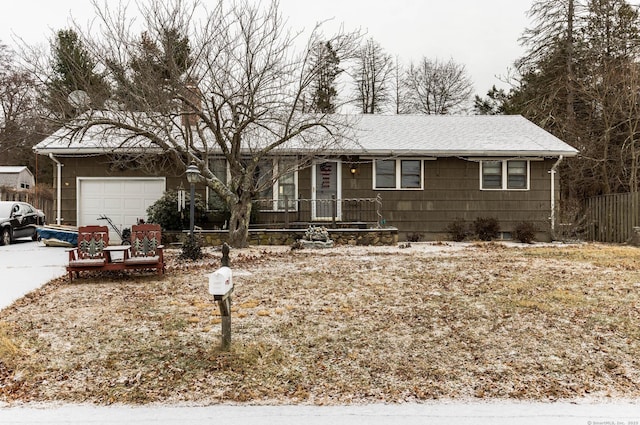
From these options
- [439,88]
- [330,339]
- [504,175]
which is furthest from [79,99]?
[439,88]

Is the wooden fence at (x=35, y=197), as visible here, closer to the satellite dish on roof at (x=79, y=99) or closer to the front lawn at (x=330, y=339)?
the satellite dish on roof at (x=79, y=99)

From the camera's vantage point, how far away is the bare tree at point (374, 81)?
29.6m

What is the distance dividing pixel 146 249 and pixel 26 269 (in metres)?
3.16

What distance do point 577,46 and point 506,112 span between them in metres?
→ 6.64

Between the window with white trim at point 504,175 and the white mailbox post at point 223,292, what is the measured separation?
41.1ft

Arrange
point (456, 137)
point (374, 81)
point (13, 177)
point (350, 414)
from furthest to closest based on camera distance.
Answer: point (374, 81) < point (13, 177) < point (456, 137) < point (350, 414)

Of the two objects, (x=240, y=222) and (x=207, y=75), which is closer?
(x=207, y=75)

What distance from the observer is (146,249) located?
813cm

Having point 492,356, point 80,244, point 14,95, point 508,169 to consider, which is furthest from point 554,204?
point 14,95

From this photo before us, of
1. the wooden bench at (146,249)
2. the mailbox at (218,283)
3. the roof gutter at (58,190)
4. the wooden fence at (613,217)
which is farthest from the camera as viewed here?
the roof gutter at (58,190)

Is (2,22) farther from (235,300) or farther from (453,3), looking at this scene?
(453,3)

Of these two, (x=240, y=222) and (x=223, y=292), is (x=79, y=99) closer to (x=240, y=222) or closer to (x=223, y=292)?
(x=240, y=222)

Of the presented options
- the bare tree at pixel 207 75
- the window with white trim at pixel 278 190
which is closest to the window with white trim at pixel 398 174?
the window with white trim at pixel 278 190

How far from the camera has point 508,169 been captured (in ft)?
50.2
